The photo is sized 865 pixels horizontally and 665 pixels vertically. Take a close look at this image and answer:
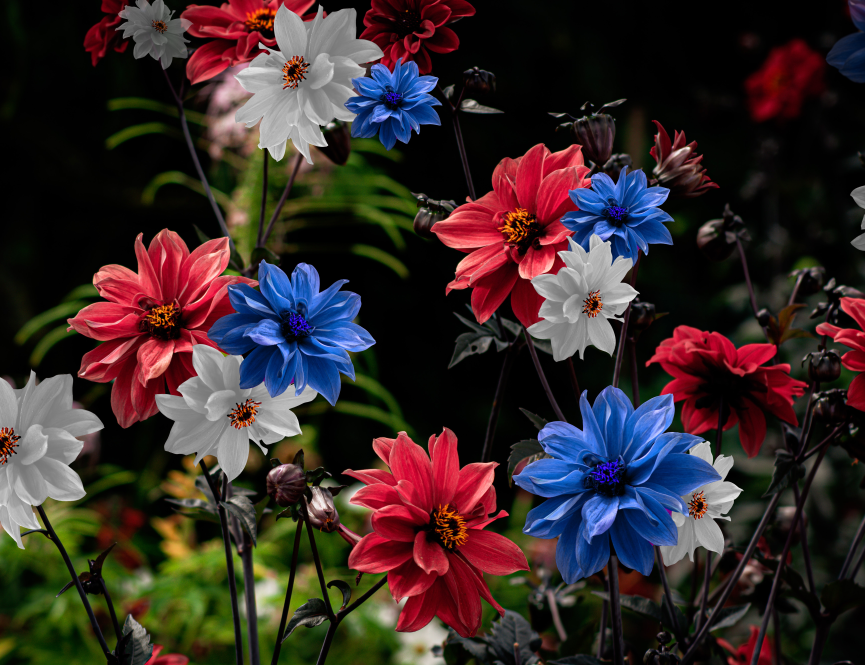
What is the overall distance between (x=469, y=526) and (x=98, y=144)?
1211 mm

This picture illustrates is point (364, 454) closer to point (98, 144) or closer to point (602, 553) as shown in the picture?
point (98, 144)

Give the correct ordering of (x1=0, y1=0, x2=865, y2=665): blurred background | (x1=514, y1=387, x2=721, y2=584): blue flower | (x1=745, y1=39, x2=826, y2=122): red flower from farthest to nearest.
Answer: (x1=745, y1=39, x2=826, y2=122): red flower
(x1=0, y1=0, x2=865, y2=665): blurred background
(x1=514, y1=387, x2=721, y2=584): blue flower

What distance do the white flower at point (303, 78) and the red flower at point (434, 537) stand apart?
130mm

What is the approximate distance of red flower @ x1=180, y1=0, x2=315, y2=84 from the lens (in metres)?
0.28

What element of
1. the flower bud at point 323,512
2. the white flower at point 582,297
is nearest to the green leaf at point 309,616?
the flower bud at point 323,512

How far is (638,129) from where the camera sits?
1.14 m

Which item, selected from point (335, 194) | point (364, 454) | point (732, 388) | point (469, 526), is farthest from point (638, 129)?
point (469, 526)

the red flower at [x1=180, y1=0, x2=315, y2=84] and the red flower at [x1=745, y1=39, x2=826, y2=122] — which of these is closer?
the red flower at [x1=180, y1=0, x2=315, y2=84]

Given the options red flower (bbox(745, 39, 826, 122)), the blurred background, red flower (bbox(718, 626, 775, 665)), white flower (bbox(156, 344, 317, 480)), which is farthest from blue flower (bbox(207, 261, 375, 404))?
red flower (bbox(745, 39, 826, 122))

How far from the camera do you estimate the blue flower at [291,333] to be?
0.21 m

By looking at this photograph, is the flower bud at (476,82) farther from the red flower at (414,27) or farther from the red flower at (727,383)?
the red flower at (727,383)

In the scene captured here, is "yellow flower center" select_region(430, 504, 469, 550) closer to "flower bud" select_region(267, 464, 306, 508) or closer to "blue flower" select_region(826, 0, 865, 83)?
"flower bud" select_region(267, 464, 306, 508)

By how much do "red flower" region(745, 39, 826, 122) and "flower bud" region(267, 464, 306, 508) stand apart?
3.78 feet

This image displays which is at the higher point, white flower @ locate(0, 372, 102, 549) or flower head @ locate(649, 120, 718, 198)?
flower head @ locate(649, 120, 718, 198)
